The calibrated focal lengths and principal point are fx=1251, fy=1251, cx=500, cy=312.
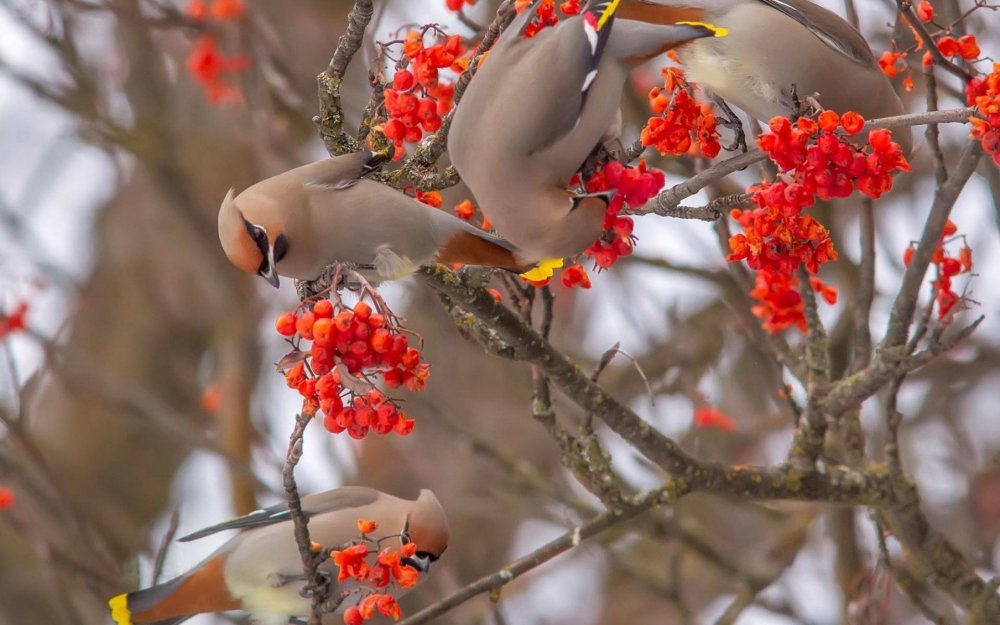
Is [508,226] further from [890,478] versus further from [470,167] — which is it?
[890,478]

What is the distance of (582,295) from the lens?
840cm

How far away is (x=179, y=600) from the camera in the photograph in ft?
13.4

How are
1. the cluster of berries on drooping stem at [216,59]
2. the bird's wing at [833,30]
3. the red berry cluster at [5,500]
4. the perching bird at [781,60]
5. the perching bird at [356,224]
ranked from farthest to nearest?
the cluster of berries on drooping stem at [216,59], the red berry cluster at [5,500], the bird's wing at [833,30], the perching bird at [781,60], the perching bird at [356,224]

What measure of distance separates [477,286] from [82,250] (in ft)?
22.4

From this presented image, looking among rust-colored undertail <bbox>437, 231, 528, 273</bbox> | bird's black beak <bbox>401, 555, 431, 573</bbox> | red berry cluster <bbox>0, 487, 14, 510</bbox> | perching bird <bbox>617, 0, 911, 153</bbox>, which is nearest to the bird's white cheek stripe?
rust-colored undertail <bbox>437, 231, 528, 273</bbox>

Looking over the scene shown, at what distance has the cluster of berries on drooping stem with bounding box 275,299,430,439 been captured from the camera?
96.0 inches

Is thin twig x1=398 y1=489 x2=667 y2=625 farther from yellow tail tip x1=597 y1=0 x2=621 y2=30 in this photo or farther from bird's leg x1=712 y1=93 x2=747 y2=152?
yellow tail tip x1=597 y1=0 x2=621 y2=30

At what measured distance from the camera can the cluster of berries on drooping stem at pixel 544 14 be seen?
2.79m

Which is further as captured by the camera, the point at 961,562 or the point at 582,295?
the point at 582,295

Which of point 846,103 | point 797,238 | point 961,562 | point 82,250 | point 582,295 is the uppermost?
point 82,250

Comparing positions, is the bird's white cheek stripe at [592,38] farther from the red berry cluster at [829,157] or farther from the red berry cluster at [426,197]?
the red berry cluster at [426,197]

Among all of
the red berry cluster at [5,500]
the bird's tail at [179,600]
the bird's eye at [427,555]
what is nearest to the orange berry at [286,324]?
the bird's eye at [427,555]

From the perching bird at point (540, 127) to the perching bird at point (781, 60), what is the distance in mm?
605

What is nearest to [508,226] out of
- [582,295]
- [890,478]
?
[890,478]
